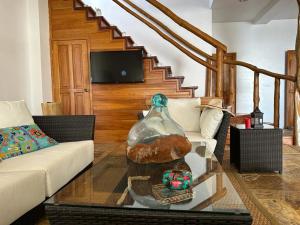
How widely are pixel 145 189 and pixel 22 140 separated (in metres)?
1.39

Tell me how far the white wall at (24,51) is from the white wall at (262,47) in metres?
4.20

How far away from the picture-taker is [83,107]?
4734mm

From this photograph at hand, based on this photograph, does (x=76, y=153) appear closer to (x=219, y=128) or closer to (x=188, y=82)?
(x=219, y=128)

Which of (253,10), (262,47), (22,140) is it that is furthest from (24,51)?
(262,47)

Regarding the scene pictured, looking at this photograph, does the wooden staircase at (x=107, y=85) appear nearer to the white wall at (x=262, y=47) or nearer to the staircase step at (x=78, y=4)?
the staircase step at (x=78, y=4)

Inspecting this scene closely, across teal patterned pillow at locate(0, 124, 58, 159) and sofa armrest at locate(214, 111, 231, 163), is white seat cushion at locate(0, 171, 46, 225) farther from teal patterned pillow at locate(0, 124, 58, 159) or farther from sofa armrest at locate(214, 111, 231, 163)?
→ sofa armrest at locate(214, 111, 231, 163)

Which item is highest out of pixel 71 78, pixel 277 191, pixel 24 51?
pixel 24 51

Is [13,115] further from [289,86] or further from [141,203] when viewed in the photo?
[289,86]

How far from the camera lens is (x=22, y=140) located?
2119 millimetres

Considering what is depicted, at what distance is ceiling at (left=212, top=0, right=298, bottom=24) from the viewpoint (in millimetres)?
5000

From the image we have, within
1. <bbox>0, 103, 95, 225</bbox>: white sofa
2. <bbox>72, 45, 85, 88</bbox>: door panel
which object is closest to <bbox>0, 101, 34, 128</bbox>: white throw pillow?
<bbox>0, 103, 95, 225</bbox>: white sofa

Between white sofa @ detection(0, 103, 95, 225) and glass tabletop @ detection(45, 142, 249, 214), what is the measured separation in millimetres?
348

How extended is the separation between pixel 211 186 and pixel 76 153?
1.32 m

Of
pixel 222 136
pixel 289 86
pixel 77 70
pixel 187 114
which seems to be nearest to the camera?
pixel 222 136
